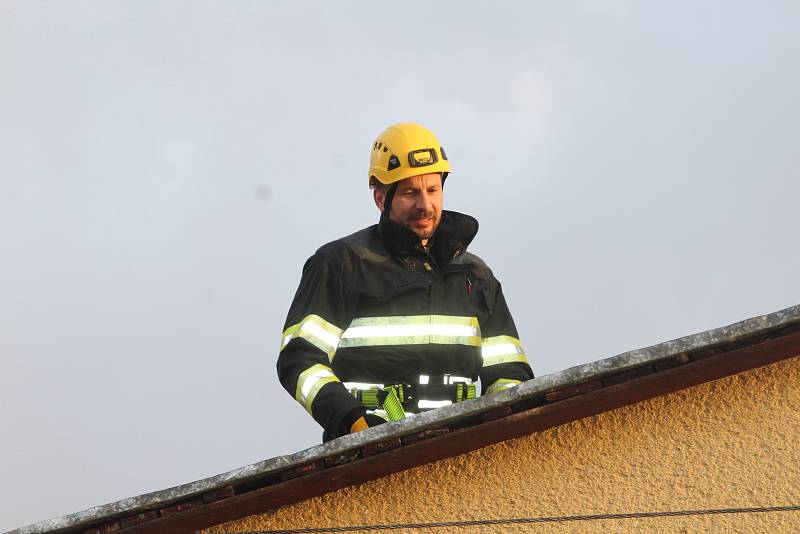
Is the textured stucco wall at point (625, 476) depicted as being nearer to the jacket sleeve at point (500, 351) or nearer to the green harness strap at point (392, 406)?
the green harness strap at point (392, 406)

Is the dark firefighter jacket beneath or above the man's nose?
beneath

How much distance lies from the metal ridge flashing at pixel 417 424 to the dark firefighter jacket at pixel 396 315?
98 centimetres

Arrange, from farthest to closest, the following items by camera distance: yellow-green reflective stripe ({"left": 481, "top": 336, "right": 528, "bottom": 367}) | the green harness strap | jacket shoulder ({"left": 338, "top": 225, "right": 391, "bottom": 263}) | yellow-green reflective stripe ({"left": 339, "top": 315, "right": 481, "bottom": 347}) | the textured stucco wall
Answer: yellow-green reflective stripe ({"left": 481, "top": 336, "right": 528, "bottom": 367}), jacket shoulder ({"left": 338, "top": 225, "right": 391, "bottom": 263}), yellow-green reflective stripe ({"left": 339, "top": 315, "right": 481, "bottom": 347}), the green harness strap, the textured stucco wall

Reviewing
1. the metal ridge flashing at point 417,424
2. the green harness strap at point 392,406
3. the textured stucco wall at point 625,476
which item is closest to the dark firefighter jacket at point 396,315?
the green harness strap at point 392,406

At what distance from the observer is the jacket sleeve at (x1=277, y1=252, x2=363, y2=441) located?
403cm

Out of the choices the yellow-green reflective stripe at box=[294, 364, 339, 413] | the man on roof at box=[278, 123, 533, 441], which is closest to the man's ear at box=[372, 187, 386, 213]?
the man on roof at box=[278, 123, 533, 441]

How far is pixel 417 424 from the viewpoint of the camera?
3.29 metres

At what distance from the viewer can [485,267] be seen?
506 cm

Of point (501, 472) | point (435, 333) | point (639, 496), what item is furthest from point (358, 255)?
point (639, 496)

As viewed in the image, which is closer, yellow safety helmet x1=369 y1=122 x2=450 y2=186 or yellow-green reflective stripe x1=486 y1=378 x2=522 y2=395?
yellow-green reflective stripe x1=486 y1=378 x2=522 y2=395

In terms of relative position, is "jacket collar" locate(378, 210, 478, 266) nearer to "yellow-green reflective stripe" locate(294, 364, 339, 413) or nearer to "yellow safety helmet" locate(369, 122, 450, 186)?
"yellow safety helmet" locate(369, 122, 450, 186)

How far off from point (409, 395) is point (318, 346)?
17.8 inches

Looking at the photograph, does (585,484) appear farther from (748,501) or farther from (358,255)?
(358,255)

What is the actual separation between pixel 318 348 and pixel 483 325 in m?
0.90
